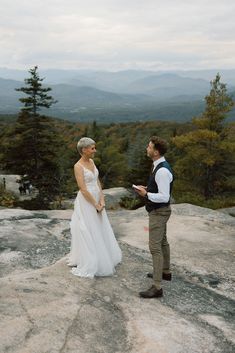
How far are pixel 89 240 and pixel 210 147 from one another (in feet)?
81.2

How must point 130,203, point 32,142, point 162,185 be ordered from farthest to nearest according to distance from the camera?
point 32,142 → point 130,203 → point 162,185

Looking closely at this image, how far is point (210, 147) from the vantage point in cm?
3080

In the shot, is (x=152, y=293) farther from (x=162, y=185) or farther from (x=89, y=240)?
(x=162, y=185)

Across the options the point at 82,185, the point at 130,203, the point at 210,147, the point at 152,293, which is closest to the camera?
the point at 152,293

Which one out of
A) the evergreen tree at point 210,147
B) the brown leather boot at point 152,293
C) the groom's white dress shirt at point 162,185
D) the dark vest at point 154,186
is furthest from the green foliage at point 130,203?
the groom's white dress shirt at point 162,185

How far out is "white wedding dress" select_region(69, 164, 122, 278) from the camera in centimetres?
752

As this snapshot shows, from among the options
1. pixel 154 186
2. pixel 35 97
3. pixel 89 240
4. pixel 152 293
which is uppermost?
pixel 35 97

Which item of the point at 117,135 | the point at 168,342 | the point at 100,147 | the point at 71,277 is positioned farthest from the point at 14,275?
→ the point at 117,135

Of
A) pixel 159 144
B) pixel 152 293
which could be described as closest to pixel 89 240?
pixel 152 293

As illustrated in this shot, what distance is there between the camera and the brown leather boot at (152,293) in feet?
22.4

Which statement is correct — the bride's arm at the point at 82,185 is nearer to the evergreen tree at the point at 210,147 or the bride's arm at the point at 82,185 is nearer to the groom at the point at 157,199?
the groom at the point at 157,199

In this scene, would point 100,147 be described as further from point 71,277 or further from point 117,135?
point 71,277

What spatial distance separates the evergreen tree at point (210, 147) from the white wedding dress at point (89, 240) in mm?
22848

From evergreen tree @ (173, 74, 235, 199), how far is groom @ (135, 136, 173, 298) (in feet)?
76.7
